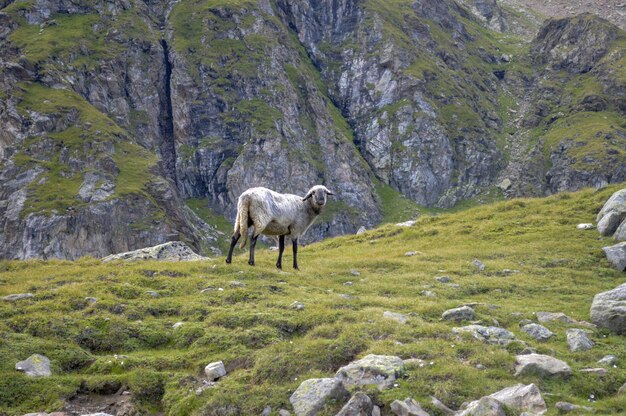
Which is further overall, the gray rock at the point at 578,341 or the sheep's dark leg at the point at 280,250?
the sheep's dark leg at the point at 280,250

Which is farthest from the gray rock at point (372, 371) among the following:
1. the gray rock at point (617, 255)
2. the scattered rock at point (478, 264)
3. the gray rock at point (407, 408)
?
the gray rock at point (617, 255)

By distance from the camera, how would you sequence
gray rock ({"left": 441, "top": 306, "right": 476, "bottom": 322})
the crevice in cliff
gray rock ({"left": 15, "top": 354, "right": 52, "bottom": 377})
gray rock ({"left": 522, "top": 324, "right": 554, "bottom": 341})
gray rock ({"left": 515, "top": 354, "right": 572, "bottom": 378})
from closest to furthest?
gray rock ({"left": 515, "top": 354, "right": 572, "bottom": 378}), gray rock ({"left": 15, "top": 354, "right": 52, "bottom": 377}), gray rock ({"left": 522, "top": 324, "right": 554, "bottom": 341}), gray rock ({"left": 441, "top": 306, "right": 476, "bottom": 322}), the crevice in cliff

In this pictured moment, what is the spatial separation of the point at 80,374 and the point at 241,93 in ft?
582

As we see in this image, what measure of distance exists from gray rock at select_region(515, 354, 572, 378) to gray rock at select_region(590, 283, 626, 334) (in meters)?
4.49

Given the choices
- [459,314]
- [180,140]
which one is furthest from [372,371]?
[180,140]

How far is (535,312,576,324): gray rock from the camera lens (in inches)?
696

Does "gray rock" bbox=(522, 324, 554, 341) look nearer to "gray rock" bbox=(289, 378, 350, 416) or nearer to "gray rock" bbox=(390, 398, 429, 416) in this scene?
"gray rock" bbox=(390, 398, 429, 416)

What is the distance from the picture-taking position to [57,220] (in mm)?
125125

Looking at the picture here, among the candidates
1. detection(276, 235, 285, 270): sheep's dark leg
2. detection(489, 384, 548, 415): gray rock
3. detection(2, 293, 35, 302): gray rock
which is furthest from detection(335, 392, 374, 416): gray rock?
detection(276, 235, 285, 270): sheep's dark leg

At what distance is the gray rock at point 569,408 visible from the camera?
38.1 feet

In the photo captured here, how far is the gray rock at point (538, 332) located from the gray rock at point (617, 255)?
1198cm

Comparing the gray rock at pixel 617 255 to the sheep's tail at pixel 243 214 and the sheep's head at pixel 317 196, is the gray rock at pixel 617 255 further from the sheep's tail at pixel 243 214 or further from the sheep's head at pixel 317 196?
the sheep's tail at pixel 243 214

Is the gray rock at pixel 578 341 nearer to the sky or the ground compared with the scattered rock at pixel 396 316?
nearer to the ground

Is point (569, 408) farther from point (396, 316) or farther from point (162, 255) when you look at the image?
point (162, 255)
